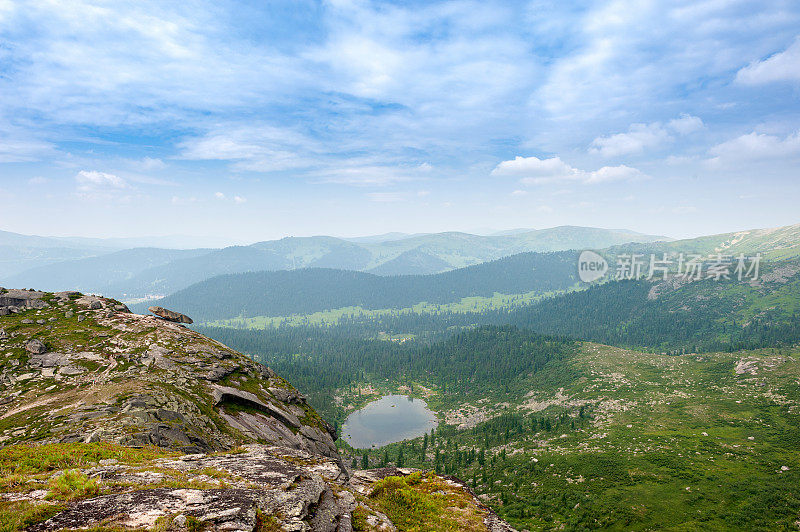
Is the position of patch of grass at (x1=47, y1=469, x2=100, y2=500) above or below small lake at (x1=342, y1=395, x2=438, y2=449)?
above

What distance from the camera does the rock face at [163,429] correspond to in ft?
54.7

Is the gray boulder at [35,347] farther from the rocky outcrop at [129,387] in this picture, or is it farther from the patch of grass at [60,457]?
the patch of grass at [60,457]

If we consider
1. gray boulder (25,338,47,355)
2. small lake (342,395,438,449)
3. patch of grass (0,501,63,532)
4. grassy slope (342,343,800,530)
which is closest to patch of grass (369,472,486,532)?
patch of grass (0,501,63,532)

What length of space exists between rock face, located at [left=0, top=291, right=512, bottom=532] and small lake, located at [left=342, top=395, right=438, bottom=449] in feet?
371

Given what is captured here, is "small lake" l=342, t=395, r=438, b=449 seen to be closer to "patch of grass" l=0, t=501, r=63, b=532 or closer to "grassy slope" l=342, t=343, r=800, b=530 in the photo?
"grassy slope" l=342, t=343, r=800, b=530

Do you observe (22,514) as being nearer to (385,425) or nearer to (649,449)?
(649,449)

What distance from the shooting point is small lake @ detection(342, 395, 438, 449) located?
527 feet

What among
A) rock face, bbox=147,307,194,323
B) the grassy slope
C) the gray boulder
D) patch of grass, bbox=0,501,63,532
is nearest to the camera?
patch of grass, bbox=0,501,63,532

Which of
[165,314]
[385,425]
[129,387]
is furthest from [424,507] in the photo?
[385,425]

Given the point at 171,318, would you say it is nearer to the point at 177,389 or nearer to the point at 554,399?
the point at 177,389

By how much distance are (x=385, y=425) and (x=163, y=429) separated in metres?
160

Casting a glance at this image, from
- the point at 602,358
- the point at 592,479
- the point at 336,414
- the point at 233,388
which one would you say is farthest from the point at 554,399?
the point at 233,388

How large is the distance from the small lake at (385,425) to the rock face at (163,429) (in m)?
113

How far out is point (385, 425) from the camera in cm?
17788
